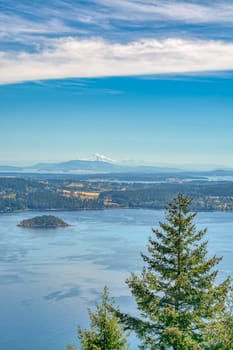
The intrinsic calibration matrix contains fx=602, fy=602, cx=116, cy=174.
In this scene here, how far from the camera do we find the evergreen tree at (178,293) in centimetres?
944

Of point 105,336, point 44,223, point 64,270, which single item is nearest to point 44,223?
point 44,223

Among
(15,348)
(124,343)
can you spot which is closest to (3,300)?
(15,348)

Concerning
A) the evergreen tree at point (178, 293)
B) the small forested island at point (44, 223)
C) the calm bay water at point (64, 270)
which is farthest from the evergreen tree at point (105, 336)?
the small forested island at point (44, 223)

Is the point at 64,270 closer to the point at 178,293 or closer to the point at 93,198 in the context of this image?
the point at 178,293

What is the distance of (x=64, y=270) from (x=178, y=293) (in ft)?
109

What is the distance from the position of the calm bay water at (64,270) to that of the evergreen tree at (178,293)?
14.6 m

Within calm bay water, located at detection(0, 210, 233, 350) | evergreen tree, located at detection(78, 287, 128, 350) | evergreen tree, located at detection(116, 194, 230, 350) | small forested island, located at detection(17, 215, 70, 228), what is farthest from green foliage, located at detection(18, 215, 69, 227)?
evergreen tree, located at detection(78, 287, 128, 350)

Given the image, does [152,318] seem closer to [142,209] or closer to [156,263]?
[156,263]

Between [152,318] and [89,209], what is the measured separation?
295 feet

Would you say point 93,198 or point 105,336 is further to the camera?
point 93,198

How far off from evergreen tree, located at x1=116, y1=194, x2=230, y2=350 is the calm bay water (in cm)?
1459

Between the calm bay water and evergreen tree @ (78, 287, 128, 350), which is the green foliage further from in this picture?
evergreen tree @ (78, 287, 128, 350)

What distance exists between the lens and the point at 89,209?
3907 inches

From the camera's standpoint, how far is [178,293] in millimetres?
9594
